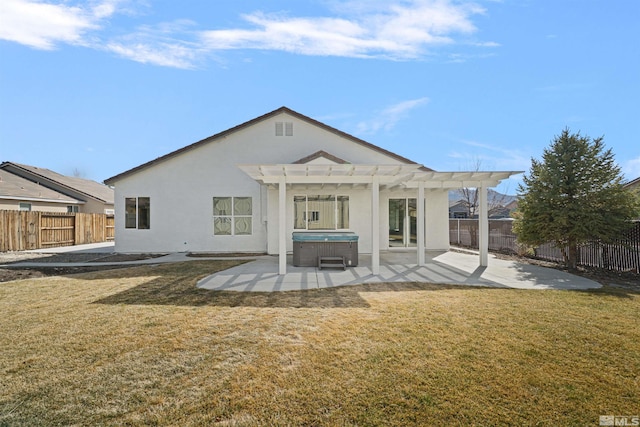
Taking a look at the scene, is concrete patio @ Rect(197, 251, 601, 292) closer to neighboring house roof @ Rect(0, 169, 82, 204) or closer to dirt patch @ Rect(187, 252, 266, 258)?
dirt patch @ Rect(187, 252, 266, 258)

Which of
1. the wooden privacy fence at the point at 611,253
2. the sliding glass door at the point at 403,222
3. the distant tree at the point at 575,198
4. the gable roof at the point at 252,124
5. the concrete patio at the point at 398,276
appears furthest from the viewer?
the sliding glass door at the point at 403,222

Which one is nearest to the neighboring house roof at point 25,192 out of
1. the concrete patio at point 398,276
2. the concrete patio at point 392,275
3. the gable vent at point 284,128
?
the concrete patio at point 392,275

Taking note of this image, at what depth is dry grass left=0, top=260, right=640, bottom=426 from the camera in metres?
2.70

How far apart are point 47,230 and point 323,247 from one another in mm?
17695

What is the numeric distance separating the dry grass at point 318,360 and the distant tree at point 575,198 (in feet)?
13.7

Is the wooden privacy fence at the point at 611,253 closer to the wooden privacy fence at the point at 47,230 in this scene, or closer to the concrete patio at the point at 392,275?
the concrete patio at the point at 392,275

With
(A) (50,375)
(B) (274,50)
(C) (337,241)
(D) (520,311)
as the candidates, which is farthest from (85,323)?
(B) (274,50)

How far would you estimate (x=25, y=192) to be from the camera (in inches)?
754

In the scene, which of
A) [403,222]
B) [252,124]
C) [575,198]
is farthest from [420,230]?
[252,124]

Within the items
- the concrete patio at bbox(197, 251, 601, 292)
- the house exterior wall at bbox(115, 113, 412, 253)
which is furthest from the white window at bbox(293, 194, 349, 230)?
the concrete patio at bbox(197, 251, 601, 292)

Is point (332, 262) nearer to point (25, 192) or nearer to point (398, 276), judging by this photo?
point (398, 276)

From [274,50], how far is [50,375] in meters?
11.1

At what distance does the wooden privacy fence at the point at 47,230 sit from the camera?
1556 centimetres

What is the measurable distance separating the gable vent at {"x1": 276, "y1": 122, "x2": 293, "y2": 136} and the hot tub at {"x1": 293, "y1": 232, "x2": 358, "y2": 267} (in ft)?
20.9
